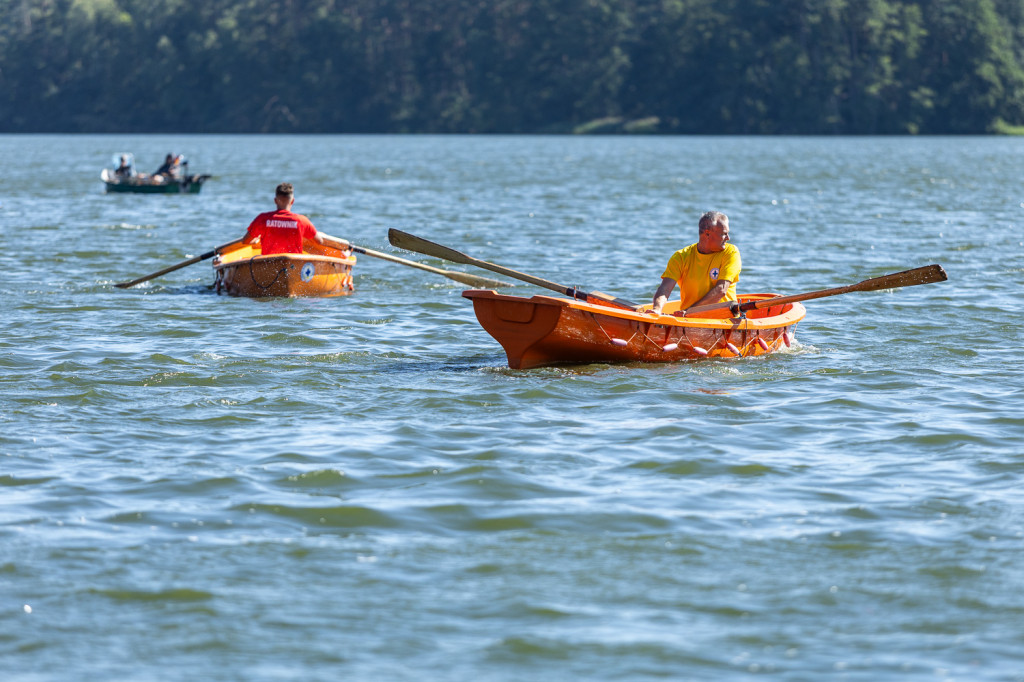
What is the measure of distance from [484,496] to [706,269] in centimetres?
475

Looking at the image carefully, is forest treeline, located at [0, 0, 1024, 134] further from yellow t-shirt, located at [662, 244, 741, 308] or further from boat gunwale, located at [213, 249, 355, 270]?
yellow t-shirt, located at [662, 244, 741, 308]

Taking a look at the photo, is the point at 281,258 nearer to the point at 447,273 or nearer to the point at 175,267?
the point at 175,267

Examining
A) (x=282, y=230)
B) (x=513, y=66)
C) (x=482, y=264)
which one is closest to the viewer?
(x=482, y=264)

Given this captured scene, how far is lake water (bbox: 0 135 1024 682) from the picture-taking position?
5660 millimetres

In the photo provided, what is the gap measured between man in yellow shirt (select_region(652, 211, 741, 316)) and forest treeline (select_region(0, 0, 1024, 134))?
3419 inches

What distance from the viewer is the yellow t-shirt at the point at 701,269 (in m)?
11.7

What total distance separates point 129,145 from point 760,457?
85.7 meters

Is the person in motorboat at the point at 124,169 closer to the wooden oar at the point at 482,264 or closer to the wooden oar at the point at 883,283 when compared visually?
the wooden oar at the point at 482,264

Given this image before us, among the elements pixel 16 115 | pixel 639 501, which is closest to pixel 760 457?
pixel 639 501

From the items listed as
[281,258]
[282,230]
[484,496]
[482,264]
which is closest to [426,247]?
[482,264]

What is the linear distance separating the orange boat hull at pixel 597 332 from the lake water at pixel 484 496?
21 centimetres

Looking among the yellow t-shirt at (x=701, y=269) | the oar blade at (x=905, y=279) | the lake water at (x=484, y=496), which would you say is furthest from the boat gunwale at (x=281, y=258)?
the oar blade at (x=905, y=279)

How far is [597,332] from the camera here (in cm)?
1084

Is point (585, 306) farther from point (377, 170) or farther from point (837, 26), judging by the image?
point (837, 26)
